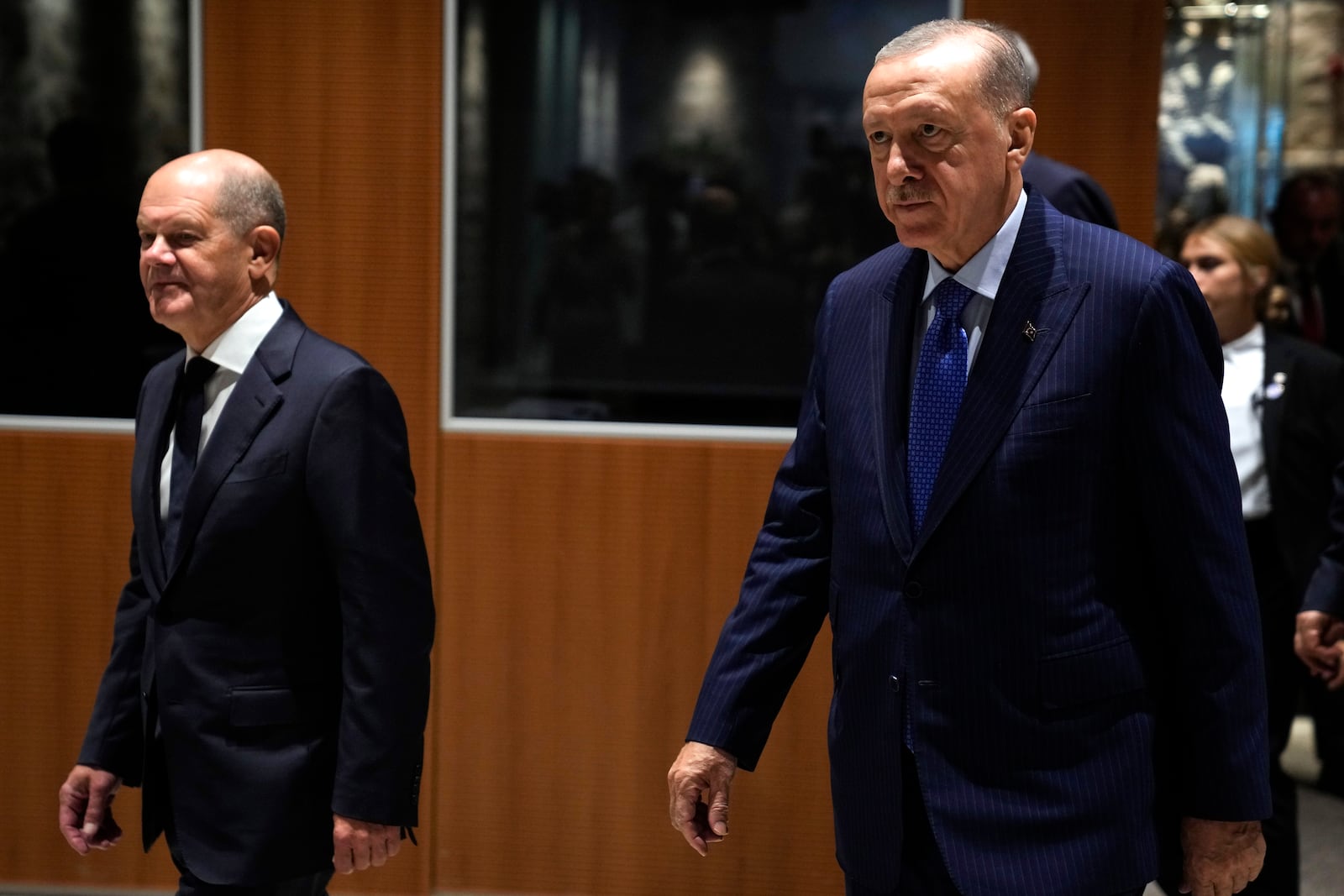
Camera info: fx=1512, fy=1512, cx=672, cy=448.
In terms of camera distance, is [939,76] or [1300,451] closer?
[939,76]

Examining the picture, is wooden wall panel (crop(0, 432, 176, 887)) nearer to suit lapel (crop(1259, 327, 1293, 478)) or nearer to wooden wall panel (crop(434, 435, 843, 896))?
wooden wall panel (crop(434, 435, 843, 896))

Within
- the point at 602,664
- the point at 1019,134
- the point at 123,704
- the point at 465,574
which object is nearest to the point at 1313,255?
the point at 602,664

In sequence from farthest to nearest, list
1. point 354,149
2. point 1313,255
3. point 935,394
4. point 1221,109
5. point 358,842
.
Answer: point 1221,109
point 1313,255
point 354,149
point 358,842
point 935,394

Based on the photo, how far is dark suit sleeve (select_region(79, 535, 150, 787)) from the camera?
2488 millimetres

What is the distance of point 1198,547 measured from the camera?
5.95 ft

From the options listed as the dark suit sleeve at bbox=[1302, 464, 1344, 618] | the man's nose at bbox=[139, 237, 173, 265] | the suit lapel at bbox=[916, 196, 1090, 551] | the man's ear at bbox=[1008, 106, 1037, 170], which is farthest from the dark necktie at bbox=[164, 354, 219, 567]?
the dark suit sleeve at bbox=[1302, 464, 1344, 618]

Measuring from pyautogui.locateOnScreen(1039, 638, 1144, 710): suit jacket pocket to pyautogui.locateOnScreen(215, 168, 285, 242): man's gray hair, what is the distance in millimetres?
1414

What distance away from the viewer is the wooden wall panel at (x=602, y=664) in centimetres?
385

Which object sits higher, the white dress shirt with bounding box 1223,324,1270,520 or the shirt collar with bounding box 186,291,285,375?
the shirt collar with bounding box 186,291,285,375

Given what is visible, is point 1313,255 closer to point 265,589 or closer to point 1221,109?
point 1221,109

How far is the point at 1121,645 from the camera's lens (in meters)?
1.85

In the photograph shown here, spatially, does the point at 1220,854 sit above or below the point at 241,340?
below

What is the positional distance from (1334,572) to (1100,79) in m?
1.37

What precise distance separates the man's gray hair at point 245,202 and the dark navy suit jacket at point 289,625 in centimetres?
24
